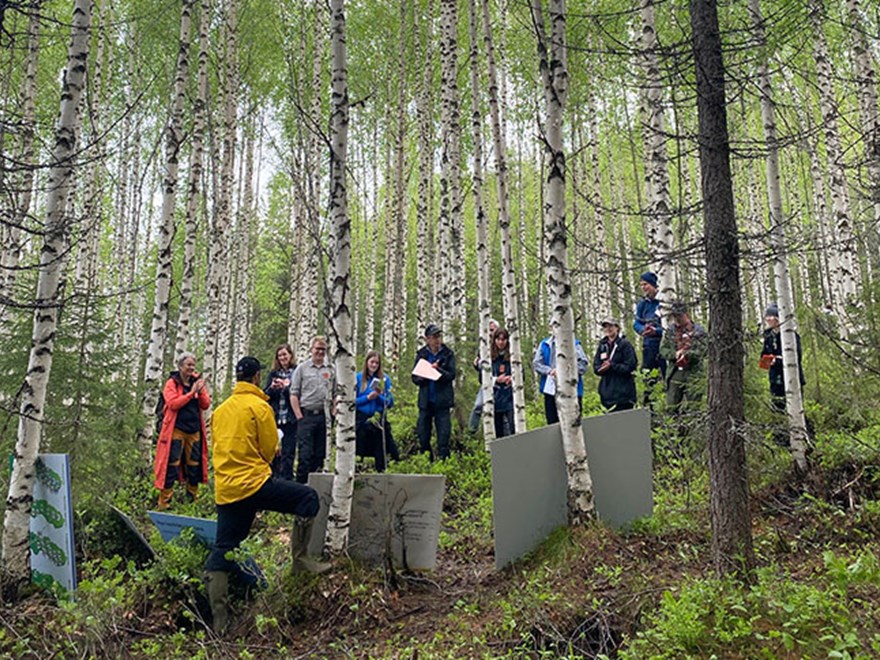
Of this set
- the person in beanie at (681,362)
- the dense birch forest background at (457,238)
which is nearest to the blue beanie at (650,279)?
the dense birch forest background at (457,238)

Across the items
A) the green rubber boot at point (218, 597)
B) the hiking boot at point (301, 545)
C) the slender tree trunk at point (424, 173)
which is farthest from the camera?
the slender tree trunk at point (424, 173)

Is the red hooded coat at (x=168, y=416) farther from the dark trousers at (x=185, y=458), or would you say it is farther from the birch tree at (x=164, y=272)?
the birch tree at (x=164, y=272)

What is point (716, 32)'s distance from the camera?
4227 mm

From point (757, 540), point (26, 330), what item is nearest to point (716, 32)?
point (757, 540)

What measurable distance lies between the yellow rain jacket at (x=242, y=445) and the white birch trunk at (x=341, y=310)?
57 cm

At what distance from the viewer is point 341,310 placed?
16.3 feet

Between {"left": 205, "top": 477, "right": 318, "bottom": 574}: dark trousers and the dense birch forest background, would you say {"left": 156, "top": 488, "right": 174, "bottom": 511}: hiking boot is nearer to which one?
the dense birch forest background

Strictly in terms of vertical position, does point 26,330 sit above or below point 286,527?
A: above

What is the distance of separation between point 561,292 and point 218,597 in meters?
3.62

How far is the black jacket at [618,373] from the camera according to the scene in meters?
7.55

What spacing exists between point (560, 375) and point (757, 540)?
1.99 meters

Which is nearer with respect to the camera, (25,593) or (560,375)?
(25,593)

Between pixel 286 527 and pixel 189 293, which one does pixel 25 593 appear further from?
pixel 189 293

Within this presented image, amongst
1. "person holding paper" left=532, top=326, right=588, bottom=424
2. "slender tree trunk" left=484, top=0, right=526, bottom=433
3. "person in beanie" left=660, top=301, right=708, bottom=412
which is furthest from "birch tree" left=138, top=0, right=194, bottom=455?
"person in beanie" left=660, top=301, right=708, bottom=412
